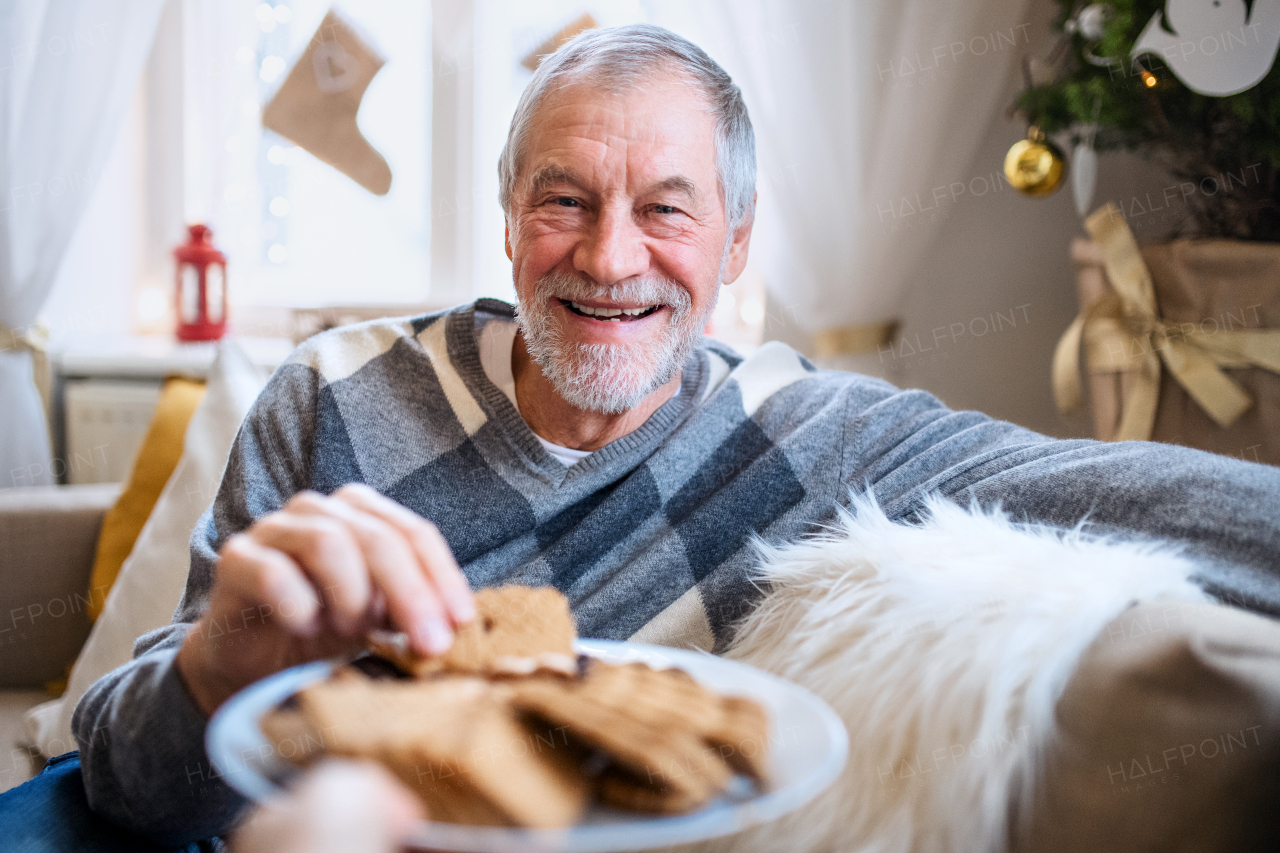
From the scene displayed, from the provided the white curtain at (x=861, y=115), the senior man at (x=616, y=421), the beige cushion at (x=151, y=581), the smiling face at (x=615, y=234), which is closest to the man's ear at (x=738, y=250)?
A: the senior man at (x=616, y=421)

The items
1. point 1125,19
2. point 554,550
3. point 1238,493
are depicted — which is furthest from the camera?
point 1125,19

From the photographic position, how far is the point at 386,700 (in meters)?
0.47

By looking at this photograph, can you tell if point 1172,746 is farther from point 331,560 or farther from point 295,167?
point 295,167

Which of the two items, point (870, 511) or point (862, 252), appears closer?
point (870, 511)

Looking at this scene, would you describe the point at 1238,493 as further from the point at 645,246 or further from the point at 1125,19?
the point at 1125,19

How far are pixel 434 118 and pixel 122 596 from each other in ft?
5.41

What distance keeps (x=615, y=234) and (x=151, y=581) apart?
915mm

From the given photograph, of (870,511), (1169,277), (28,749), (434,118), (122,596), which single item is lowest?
(28,749)

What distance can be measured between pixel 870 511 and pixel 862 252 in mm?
1176

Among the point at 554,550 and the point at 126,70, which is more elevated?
the point at 126,70

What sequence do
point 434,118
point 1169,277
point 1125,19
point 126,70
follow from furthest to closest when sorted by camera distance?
point 434,118 → point 126,70 → point 1169,277 → point 1125,19

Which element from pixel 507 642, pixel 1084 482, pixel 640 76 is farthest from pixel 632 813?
pixel 640 76

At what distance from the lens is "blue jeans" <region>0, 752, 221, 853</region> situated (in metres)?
0.79

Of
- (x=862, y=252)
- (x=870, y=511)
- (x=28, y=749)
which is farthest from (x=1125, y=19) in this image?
(x=28, y=749)
